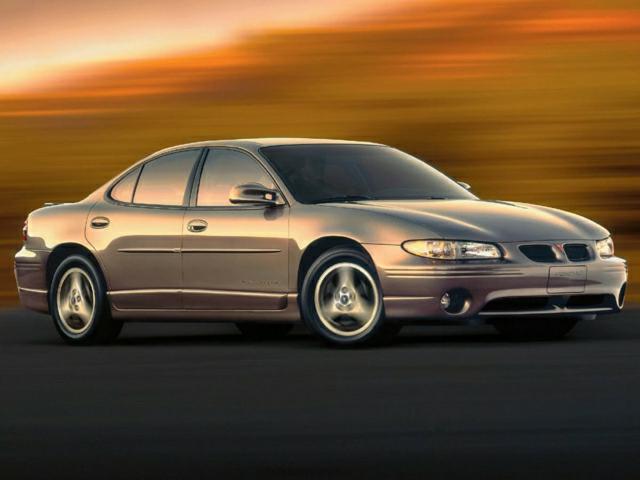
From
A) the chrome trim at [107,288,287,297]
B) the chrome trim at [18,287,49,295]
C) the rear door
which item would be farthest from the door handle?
the chrome trim at [18,287,49,295]

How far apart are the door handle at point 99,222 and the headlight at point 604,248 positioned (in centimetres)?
354

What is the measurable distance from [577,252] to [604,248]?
33 centimetres

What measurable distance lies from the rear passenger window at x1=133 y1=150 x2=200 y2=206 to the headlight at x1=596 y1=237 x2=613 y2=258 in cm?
291

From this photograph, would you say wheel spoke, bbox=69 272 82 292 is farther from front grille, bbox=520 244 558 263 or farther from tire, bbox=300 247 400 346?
front grille, bbox=520 244 558 263

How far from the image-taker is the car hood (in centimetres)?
1155

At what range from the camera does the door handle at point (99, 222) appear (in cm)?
1314

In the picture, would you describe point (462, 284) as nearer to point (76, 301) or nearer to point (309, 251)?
point (309, 251)

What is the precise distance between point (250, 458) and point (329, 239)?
4.74 metres

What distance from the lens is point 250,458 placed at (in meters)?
7.18

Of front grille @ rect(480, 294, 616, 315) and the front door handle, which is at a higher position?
the front door handle

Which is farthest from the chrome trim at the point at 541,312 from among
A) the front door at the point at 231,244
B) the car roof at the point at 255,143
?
the car roof at the point at 255,143

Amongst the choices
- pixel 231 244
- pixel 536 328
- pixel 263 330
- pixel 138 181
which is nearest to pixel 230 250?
pixel 231 244

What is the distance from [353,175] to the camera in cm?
1270

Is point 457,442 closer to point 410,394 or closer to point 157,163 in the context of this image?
point 410,394
